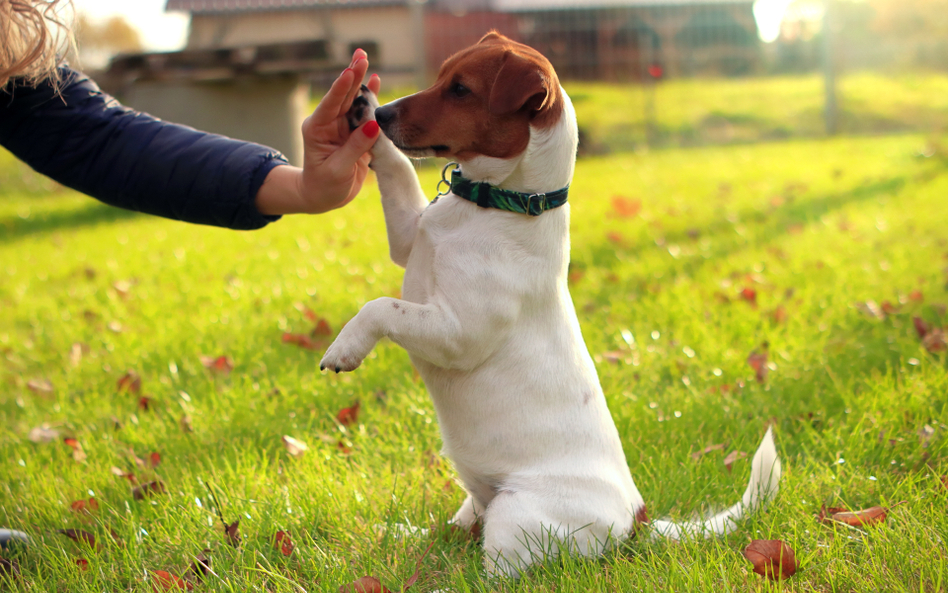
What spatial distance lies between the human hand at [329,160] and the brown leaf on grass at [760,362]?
1.90 meters

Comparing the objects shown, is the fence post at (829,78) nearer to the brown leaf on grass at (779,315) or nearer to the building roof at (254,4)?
the building roof at (254,4)

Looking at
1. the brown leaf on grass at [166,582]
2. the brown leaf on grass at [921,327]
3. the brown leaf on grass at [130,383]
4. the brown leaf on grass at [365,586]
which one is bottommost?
the brown leaf on grass at [921,327]

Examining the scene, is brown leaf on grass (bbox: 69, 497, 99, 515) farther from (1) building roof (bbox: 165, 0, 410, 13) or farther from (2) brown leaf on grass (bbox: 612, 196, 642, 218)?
(1) building roof (bbox: 165, 0, 410, 13)

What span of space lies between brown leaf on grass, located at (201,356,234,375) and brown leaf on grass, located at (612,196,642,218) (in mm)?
3908

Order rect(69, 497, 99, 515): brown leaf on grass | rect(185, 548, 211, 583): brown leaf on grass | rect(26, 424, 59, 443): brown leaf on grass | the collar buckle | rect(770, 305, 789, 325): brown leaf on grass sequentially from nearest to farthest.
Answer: the collar buckle, rect(185, 548, 211, 583): brown leaf on grass, rect(69, 497, 99, 515): brown leaf on grass, rect(26, 424, 59, 443): brown leaf on grass, rect(770, 305, 789, 325): brown leaf on grass

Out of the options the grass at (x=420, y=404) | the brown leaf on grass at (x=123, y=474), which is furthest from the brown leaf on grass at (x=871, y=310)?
the brown leaf on grass at (x=123, y=474)

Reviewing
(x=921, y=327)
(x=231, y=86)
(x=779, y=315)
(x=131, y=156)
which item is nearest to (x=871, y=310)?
(x=921, y=327)

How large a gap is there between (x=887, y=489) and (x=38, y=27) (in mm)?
2919

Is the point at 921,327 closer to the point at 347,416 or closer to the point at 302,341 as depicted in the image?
the point at 347,416

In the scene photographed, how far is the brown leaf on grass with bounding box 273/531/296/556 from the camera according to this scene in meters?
2.08

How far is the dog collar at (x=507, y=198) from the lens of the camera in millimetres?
1886

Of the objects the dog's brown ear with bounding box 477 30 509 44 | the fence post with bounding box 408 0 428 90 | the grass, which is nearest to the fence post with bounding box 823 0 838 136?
the grass

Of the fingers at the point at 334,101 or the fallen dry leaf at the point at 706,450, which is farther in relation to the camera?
the fallen dry leaf at the point at 706,450

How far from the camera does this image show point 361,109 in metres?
2.10
